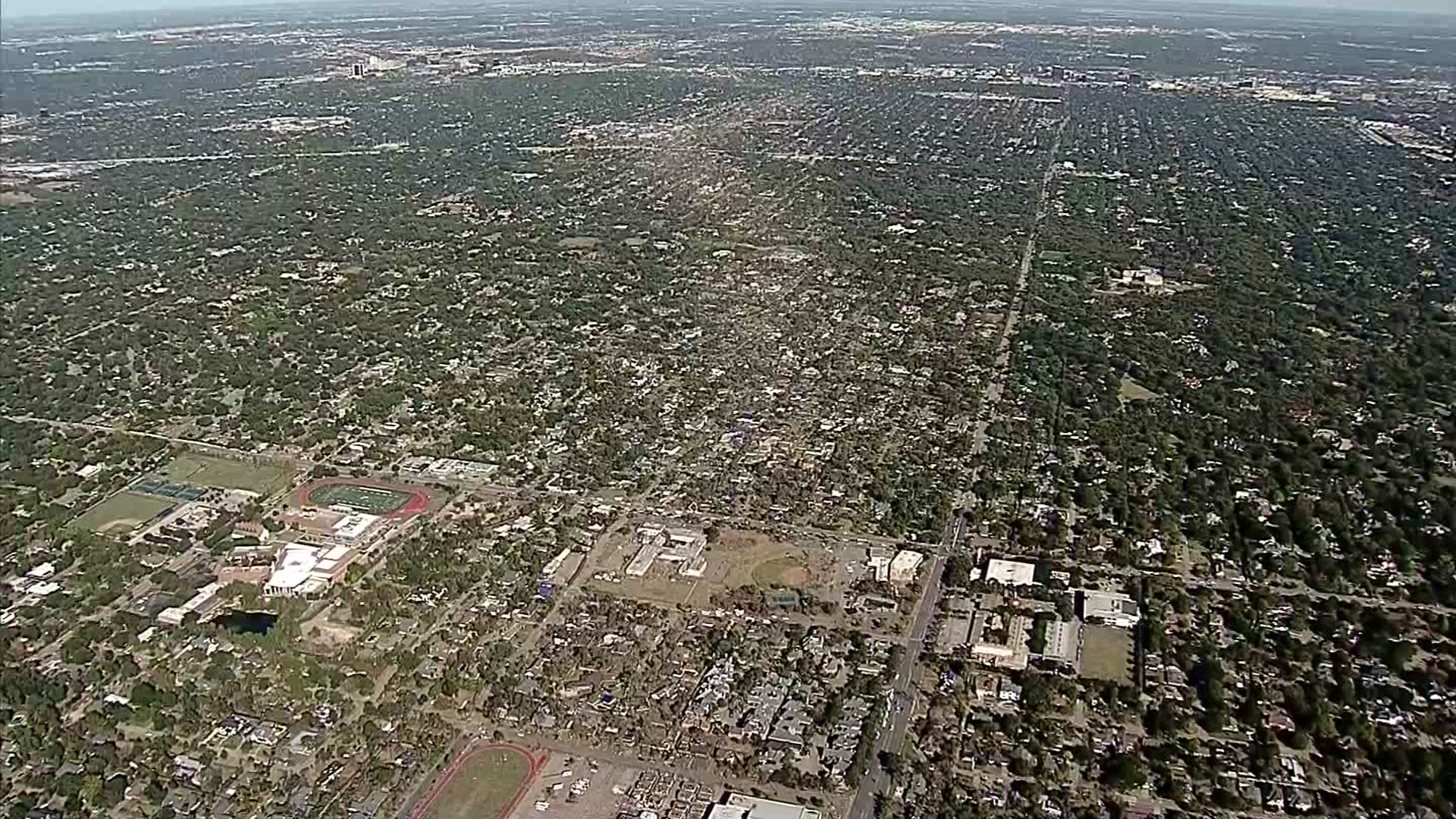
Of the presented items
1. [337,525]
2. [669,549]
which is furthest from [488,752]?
[337,525]

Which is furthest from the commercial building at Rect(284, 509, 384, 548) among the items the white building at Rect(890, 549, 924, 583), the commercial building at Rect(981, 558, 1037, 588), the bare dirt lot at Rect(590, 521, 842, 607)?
the commercial building at Rect(981, 558, 1037, 588)

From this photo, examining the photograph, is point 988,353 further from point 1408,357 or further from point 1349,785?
point 1349,785

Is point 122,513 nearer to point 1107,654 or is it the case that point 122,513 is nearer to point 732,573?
point 732,573

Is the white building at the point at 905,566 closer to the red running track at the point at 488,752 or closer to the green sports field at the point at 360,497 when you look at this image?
the red running track at the point at 488,752

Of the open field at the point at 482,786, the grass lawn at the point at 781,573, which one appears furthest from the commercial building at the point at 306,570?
the grass lawn at the point at 781,573

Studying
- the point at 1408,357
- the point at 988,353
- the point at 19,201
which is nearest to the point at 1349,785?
the point at 988,353
